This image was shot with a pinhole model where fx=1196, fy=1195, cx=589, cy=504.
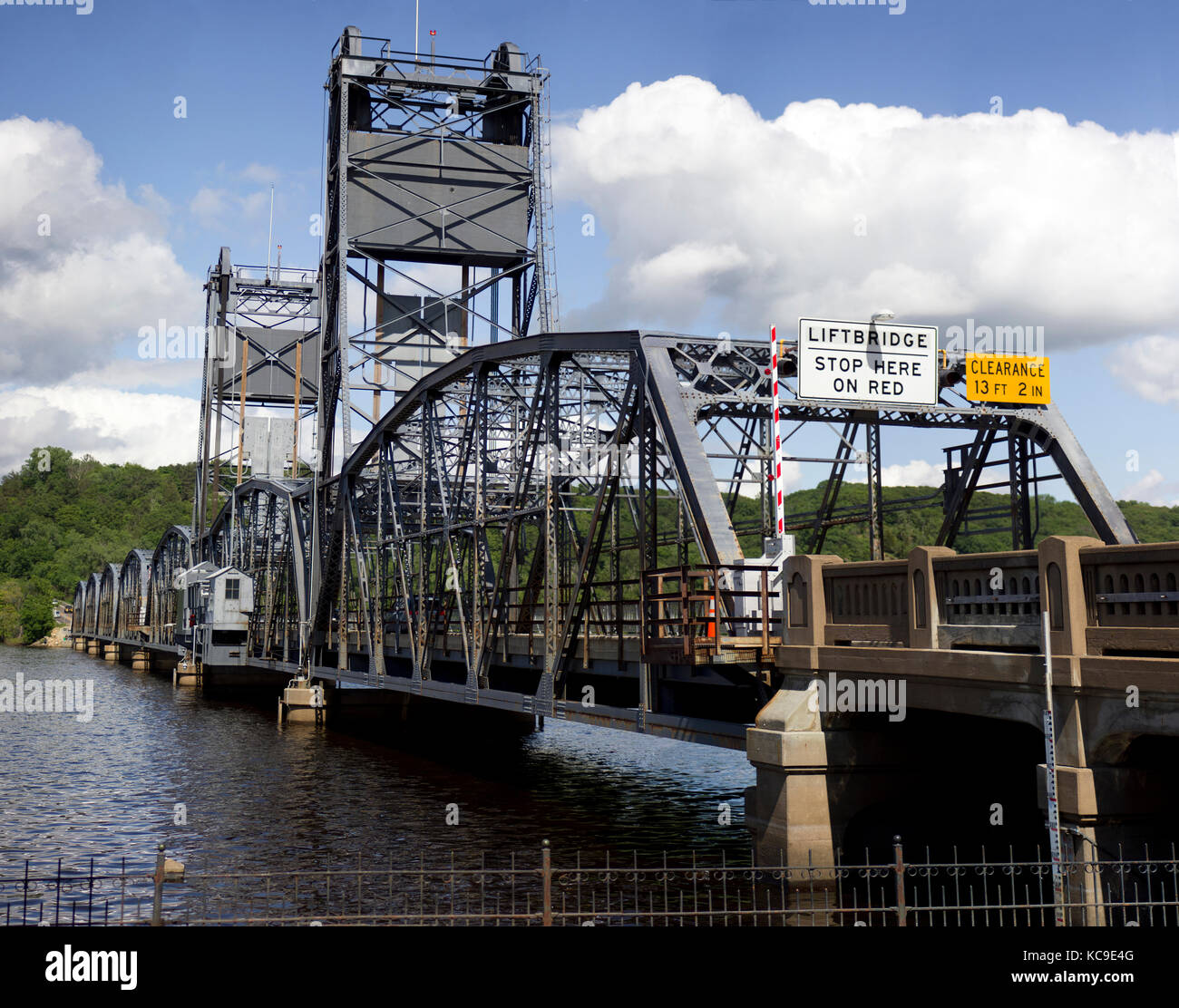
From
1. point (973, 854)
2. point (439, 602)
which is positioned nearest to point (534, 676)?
point (439, 602)

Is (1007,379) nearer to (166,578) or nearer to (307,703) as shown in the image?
(307,703)

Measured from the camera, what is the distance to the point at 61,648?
164 meters

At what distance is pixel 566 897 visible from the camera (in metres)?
18.7

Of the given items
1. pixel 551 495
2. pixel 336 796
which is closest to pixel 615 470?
pixel 551 495

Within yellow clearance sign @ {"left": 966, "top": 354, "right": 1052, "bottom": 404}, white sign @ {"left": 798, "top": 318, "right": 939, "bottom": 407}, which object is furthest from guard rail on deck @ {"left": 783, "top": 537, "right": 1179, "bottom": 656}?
yellow clearance sign @ {"left": 966, "top": 354, "right": 1052, "bottom": 404}

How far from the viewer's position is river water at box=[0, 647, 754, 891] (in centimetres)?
2416

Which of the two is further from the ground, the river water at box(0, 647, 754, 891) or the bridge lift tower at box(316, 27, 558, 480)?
the bridge lift tower at box(316, 27, 558, 480)

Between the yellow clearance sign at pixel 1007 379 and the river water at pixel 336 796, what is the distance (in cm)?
1029

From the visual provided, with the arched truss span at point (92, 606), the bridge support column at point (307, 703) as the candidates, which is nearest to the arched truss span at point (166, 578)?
the arched truss span at point (92, 606)

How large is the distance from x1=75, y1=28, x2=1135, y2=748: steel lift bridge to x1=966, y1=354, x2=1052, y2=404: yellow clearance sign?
0.43m

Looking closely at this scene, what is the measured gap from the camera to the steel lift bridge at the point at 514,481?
21516mm

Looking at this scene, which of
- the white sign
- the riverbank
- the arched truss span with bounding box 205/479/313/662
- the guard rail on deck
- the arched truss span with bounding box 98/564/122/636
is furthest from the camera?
the riverbank

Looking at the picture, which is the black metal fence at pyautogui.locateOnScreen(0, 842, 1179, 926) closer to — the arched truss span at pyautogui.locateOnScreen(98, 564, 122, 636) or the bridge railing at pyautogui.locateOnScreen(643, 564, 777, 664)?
the bridge railing at pyautogui.locateOnScreen(643, 564, 777, 664)

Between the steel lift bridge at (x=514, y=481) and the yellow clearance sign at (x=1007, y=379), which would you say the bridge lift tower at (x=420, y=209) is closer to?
the steel lift bridge at (x=514, y=481)
